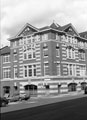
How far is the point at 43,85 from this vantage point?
42.8 m


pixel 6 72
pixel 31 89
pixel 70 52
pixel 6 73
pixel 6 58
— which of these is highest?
pixel 70 52

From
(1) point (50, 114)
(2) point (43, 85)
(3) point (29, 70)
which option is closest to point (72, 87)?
(2) point (43, 85)

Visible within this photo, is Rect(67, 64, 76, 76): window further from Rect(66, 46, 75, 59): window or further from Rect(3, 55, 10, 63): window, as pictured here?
Rect(3, 55, 10, 63): window

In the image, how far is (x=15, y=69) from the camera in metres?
49.2

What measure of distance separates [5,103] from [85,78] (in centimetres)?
2882

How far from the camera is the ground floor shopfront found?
A: 4209cm

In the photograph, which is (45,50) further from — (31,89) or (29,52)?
(31,89)

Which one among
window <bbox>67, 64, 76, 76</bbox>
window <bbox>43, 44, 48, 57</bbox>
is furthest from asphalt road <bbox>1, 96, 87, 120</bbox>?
window <bbox>67, 64, 76, 76</bbox>

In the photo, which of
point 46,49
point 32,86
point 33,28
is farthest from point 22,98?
point 33,28

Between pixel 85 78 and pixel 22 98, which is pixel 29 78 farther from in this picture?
pixel 85 78

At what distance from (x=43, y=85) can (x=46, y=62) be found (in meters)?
5.05

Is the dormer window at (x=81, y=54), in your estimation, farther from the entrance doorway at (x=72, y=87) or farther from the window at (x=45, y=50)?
the window at (x=45, y=50)

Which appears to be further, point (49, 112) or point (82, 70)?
point (82, 70)

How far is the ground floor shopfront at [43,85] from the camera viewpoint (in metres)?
42.1
